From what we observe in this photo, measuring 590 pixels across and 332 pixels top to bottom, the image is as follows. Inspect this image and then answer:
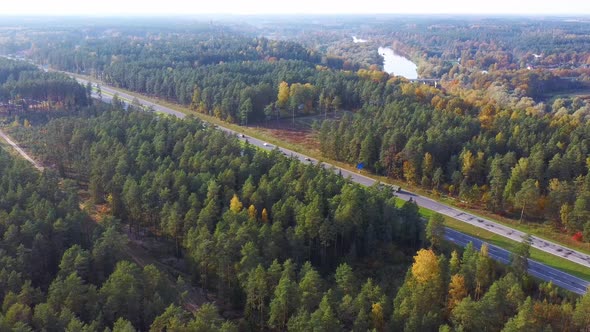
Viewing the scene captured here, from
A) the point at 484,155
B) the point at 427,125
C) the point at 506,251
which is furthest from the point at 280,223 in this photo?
the point at 427,125

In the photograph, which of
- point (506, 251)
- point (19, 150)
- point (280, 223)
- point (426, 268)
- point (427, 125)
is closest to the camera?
point (426, 268)

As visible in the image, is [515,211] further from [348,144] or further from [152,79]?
[152,79]

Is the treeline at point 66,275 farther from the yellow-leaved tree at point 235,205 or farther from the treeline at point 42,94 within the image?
the treeline at point 42,94

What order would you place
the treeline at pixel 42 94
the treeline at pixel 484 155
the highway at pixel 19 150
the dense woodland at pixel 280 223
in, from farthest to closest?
the treeline at pixel 42 94
the highway at pixel 19 150
the treeline at pixel 484 155
the dense woodland at pixel 280 223

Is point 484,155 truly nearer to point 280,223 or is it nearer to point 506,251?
point 506,251

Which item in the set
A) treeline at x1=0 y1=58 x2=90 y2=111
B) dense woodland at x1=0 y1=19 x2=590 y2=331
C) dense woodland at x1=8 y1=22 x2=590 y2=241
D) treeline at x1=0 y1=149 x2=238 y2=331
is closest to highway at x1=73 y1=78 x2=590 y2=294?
dense woodland at x1=8 y1=22 x2=590 y2=241

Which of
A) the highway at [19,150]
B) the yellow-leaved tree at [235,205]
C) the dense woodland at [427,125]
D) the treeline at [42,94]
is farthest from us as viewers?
the treeline at [42,94]

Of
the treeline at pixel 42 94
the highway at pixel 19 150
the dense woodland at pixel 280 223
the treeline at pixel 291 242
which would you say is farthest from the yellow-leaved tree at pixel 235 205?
the treeline at pixel 42 94

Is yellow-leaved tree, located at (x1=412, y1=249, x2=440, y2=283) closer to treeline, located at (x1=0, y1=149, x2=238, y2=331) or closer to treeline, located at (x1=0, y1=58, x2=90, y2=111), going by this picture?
treeline, located at (x1=0, y1=149, x2=238, y2=331)
